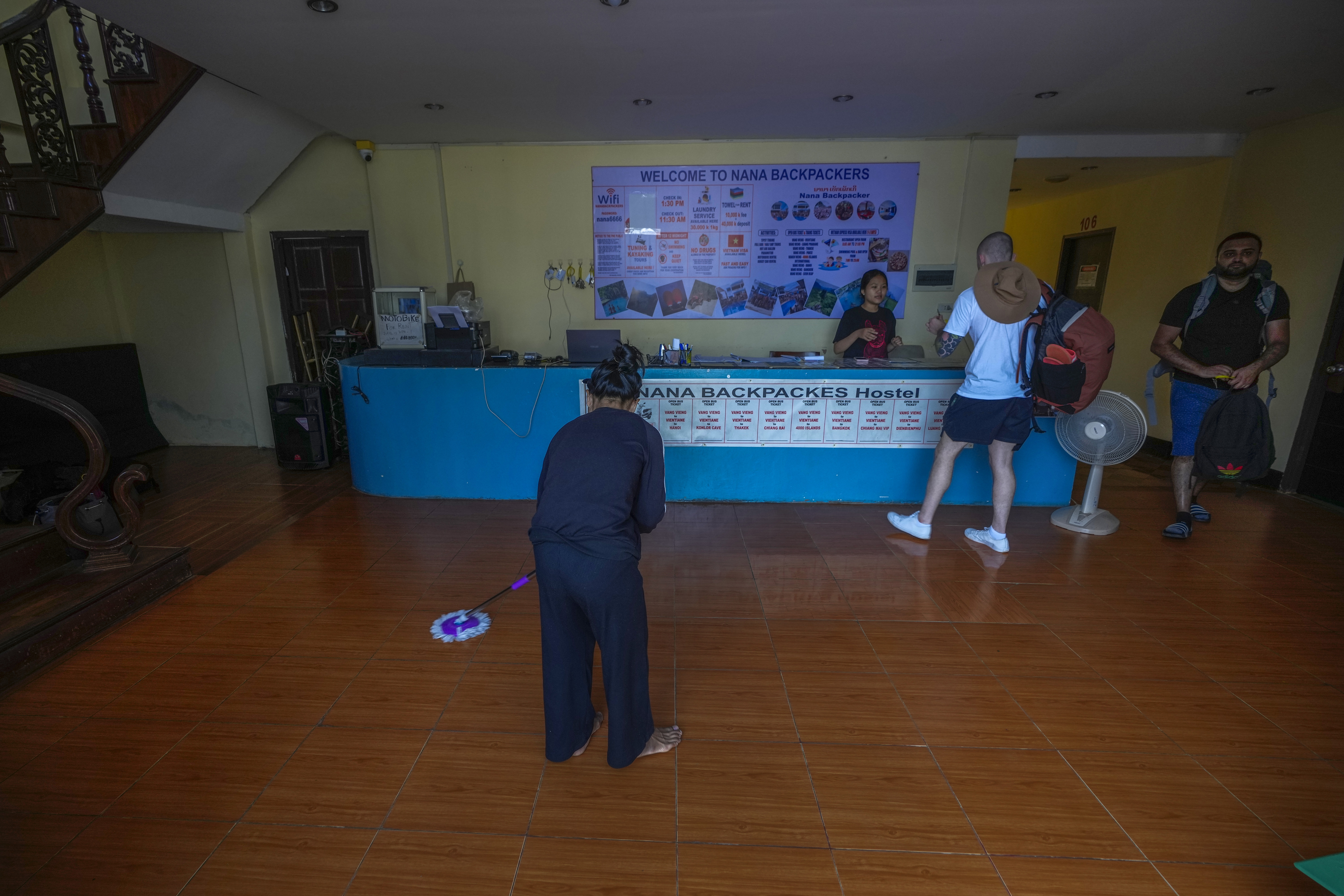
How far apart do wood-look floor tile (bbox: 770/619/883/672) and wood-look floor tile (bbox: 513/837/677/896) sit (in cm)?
103

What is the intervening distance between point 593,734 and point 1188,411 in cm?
431

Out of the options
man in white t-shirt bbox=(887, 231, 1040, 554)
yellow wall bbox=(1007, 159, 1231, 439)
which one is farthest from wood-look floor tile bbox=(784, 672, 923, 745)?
yellow wall bbox=(1007, 159, 1231, 439)

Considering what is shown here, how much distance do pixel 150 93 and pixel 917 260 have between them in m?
5.93

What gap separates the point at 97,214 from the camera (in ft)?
12.8

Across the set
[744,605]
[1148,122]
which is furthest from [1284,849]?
[1148,122]

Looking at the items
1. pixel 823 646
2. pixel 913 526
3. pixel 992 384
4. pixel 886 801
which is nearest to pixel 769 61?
pixel 992 384

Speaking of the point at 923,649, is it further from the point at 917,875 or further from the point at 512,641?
the point at 512,641

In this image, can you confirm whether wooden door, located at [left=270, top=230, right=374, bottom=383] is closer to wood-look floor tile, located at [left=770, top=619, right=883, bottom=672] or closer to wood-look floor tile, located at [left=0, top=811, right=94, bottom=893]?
wood-look floor tile, located at [left=0, top=811, right=94, bottom=893]

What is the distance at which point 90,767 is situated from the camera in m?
1.99

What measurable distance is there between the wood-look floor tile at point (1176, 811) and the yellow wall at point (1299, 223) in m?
4.44

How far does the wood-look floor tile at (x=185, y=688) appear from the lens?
7.37 ft

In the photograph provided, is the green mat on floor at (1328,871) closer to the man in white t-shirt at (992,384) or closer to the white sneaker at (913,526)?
the man in white t-shirt at (992,384)

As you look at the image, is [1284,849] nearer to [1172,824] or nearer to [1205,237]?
[1172,824]

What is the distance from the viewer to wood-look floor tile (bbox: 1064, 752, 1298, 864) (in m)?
1.69
